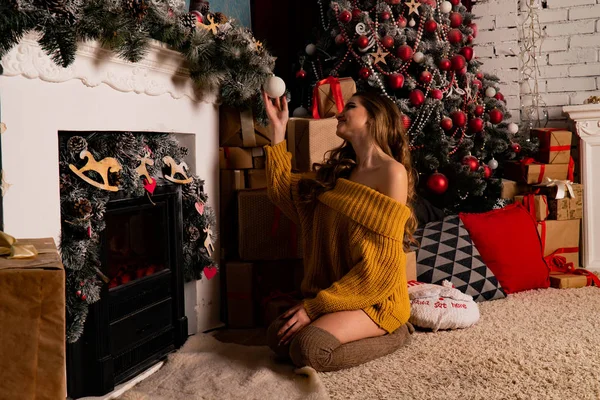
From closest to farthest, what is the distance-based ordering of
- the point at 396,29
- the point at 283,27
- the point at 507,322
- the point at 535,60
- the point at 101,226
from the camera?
1. the point at 101,226
2. the point at 507,322
3. the point at 396,29
4. the point at 283,27
5. the point at 535,60

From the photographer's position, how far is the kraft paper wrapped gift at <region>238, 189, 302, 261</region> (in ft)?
10.0

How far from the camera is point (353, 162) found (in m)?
2.76

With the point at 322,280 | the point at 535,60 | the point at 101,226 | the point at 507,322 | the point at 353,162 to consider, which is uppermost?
the point at 535,60

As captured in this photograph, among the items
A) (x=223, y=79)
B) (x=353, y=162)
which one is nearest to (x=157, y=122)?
(x=223, y=79)

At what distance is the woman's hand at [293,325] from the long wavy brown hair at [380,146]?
478 millimetres

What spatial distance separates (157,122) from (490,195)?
2415 mm

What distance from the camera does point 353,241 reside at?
2.51 metres

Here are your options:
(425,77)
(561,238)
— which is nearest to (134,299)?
(425,77)

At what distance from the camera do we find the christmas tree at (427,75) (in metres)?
3.68

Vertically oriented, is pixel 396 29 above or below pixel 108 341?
above

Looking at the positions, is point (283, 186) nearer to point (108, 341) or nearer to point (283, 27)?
point (108, 341)

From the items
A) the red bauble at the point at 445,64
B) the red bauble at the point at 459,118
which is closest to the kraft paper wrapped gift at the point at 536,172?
the red bauble at the point at 459,118

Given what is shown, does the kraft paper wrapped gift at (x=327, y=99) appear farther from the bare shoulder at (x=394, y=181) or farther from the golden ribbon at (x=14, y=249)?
the golden ribbon at (x=14, y=249)

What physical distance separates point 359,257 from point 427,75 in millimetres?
1553
